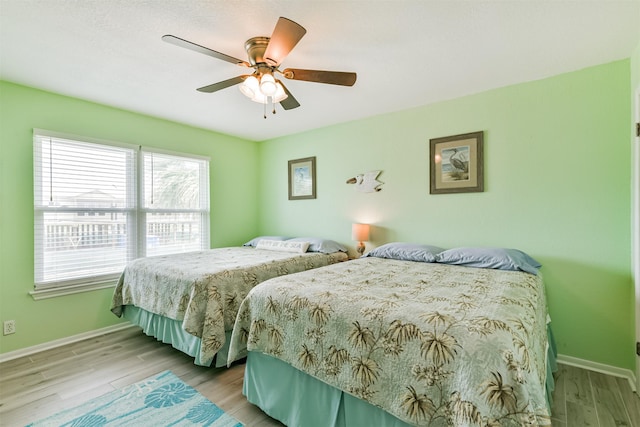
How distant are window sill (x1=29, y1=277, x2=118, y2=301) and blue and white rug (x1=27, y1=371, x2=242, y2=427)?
1.39 m

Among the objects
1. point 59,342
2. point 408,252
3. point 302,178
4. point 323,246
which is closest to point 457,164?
point 408,252

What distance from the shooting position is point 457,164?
2998mm

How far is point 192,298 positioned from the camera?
2260mm

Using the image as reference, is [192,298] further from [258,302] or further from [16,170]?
[16,170]

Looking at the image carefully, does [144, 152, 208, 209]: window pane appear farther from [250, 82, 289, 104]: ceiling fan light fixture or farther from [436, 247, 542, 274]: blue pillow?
[436, 247, 542, 274]: blue pillow

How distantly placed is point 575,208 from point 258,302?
2627mm

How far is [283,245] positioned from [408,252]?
155 cm

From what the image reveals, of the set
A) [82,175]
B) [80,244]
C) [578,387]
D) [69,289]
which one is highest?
[82,175]

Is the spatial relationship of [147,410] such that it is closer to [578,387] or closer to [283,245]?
[283,245]

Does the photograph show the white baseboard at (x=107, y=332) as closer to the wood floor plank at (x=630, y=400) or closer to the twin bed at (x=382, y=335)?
the wood floor plank at (x=630, y=400)

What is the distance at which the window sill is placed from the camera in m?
2.72

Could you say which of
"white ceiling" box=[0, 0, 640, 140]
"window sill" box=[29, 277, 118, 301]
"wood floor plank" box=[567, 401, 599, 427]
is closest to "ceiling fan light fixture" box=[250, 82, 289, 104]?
"white ceiling" box=[0, 0, 640, 140]

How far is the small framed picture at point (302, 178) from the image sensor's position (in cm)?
413

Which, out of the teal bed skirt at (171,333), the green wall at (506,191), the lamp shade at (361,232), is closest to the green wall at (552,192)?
the green wall at (506,191)
